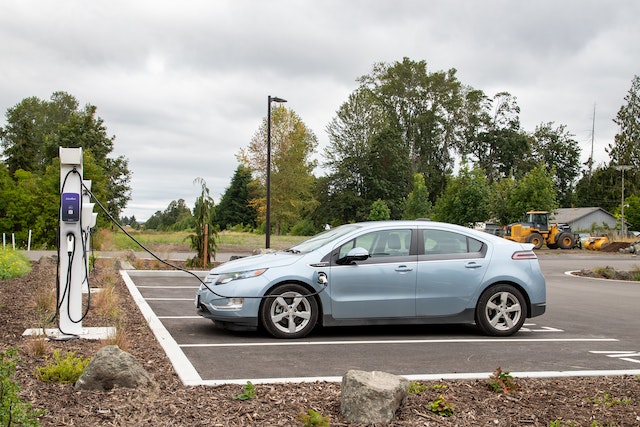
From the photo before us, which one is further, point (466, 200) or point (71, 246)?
point (466, 200)

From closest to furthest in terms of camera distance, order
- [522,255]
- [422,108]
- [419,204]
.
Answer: [522,255] → [419,204] → [422,108]

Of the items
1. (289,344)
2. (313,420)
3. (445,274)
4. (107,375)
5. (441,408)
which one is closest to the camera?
(313,420)

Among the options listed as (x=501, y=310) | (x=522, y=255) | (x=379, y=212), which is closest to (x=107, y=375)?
(x=501, y=310)

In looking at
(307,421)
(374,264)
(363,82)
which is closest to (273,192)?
(363,82)

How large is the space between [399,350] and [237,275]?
7.23 ft

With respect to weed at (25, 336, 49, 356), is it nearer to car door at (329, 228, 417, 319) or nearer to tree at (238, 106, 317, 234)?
car door at (329, 228, 417, 319)

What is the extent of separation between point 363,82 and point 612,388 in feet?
256

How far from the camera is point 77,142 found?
184ft

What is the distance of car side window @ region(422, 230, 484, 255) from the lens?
889 centimetres

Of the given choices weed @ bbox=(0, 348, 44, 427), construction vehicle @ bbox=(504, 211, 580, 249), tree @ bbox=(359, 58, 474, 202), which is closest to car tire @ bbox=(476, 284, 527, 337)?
weed @ bbox=(0, 348, 44, 427)

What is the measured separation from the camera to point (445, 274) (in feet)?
28.5

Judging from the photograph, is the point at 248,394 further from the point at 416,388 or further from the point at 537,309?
the point at 537,309

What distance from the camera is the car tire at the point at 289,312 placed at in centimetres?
812

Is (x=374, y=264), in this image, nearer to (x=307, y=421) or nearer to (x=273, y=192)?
(x=307, y=421)
